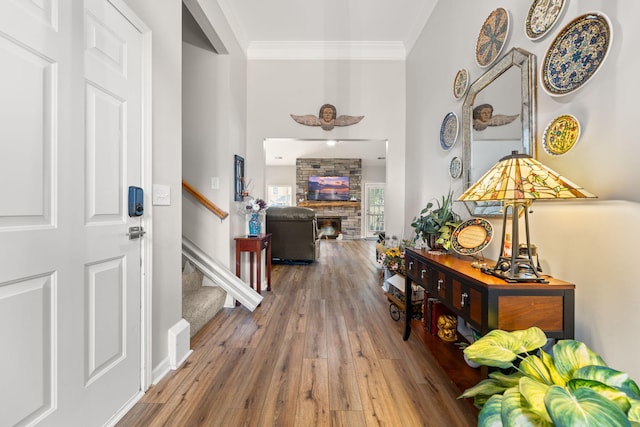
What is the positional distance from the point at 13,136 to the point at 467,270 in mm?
1955

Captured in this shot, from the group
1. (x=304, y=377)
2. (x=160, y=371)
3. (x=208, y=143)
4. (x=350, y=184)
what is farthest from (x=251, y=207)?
(x=350, y=184)

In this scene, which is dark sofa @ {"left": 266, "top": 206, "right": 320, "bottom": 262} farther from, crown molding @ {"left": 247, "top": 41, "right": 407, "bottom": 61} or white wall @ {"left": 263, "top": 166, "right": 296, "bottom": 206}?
white wall @ {"left": 263, "top": 166, "right": 296, "bottom": 206}

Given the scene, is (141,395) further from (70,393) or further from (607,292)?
(607,292)

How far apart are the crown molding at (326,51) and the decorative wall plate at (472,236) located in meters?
2.94

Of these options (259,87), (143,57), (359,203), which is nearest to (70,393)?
(143,57)

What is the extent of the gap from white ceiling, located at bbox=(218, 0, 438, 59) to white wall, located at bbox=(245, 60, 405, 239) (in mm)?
171

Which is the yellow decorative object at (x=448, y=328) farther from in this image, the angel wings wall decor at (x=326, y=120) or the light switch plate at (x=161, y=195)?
the angel wings wall decor at (x=326, y=120)

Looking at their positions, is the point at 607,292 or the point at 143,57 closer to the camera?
the point at 607,292

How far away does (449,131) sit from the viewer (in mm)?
2438

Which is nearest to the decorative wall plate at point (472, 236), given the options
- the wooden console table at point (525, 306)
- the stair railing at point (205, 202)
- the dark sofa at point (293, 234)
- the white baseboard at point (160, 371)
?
the wooden console table at point (525, 306)

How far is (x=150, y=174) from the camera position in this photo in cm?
158

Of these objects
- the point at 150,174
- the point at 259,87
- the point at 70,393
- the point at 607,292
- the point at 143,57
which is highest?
the point at 259,87

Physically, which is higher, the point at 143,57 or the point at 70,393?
the point at 143,57

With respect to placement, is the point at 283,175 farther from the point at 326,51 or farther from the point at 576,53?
the point at 576,53
